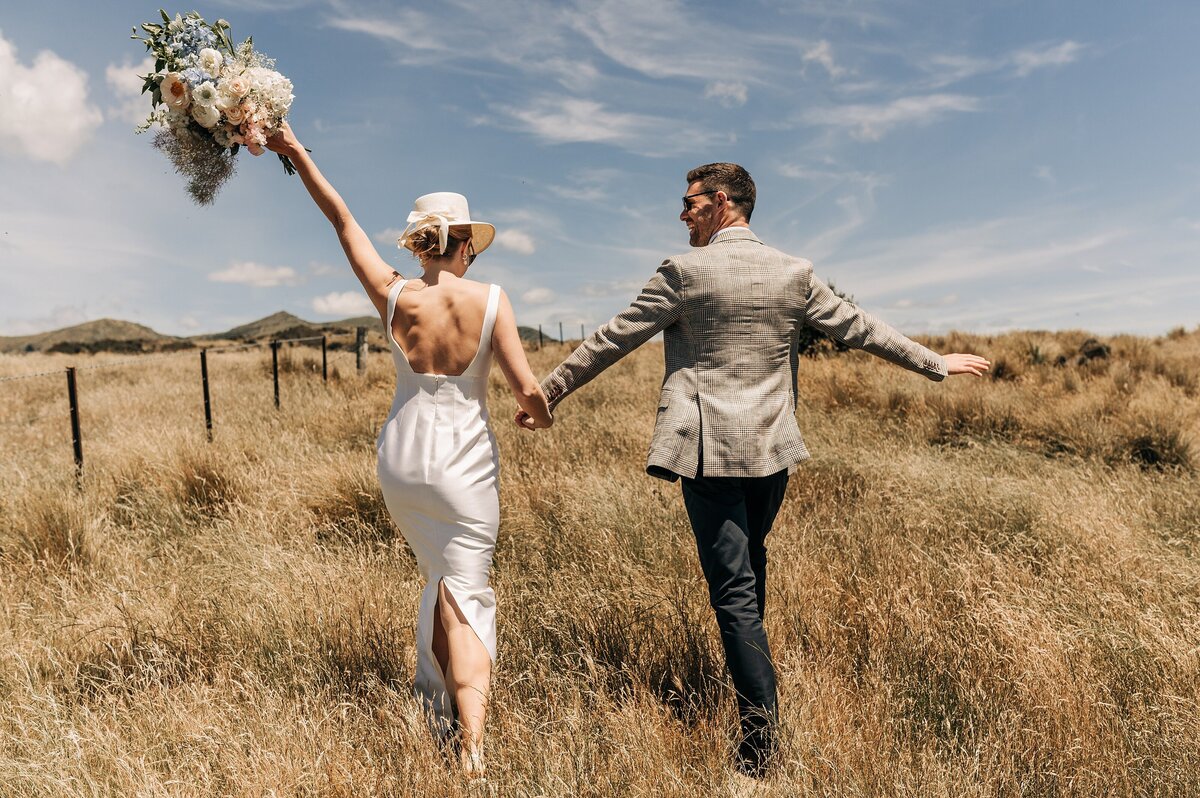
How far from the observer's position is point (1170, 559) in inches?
178

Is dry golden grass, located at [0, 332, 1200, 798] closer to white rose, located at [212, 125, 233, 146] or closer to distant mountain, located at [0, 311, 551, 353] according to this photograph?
white rose, located at [212, 125, 233, 146]

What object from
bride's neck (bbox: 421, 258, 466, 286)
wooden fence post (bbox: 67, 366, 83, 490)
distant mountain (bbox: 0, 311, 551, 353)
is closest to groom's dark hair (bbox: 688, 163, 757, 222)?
bride's neck (bbox: 421, 258, 466, 286)

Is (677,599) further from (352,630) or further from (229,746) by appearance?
(229,746)

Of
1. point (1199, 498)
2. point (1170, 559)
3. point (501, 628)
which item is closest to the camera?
point (501, 628)

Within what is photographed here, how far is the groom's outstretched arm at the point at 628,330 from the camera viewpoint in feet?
8.82

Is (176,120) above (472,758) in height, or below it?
above

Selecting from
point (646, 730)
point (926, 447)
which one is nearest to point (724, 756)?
point (646, 730)

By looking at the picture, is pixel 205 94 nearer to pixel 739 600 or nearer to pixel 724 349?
pixel 724 349

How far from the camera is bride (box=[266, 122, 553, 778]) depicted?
2.59 m

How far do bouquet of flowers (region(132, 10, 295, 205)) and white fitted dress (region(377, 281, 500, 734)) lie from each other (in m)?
0.93

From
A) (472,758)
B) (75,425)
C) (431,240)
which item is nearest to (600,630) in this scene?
(472,758)

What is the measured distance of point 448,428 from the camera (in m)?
2.60

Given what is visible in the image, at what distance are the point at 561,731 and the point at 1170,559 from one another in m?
4.25

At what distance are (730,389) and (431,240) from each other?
124 centimetres
